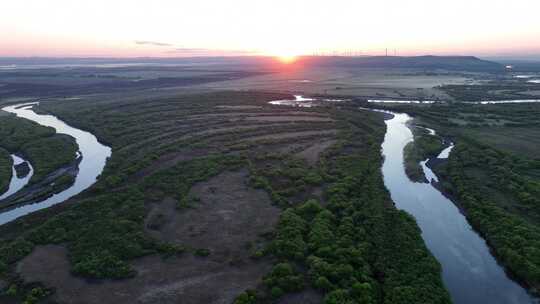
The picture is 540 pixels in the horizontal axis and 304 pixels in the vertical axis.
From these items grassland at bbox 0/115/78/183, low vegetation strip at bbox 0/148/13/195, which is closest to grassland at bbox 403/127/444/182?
grassland at bbox 0/115/78/183

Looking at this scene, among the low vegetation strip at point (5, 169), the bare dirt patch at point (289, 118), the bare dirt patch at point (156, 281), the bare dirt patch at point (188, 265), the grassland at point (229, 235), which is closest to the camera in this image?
the bare dirt patch at point (156, 281)

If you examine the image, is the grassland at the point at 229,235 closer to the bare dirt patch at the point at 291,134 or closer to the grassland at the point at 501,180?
the grassland at the point at 501,180

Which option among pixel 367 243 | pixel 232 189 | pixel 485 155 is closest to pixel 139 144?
pixel 232 189

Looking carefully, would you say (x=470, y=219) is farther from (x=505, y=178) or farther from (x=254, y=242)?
(x=254, y=242)

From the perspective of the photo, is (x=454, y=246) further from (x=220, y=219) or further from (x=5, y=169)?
(x=5, y=169)

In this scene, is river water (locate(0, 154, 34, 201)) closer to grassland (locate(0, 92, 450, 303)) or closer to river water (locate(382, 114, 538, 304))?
grassland (locate(0, 92, 450, 303))

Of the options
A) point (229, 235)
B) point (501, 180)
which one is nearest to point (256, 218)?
point (229, 235)

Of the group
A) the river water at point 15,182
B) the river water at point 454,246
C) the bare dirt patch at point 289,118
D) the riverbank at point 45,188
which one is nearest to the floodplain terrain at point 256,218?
the riverbank at point 45,188
